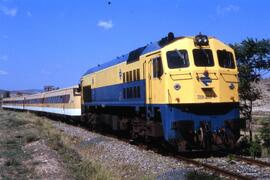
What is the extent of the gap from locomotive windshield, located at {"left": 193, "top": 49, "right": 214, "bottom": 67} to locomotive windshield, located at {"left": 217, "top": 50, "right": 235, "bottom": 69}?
1.03 feet

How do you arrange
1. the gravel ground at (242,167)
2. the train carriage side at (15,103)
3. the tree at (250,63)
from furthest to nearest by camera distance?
the train carriage side at (15,103), the tree at (250,63), the gravel ground at (242,167)

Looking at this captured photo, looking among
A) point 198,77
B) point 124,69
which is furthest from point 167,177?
point 124,69

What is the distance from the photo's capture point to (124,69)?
20953 mm

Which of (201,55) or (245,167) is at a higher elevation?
(201,55)

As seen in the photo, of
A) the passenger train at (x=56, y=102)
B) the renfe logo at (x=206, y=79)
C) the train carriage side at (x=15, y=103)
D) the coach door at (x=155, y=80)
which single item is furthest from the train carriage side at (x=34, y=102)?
the renfe logo at (x=206, y=79)

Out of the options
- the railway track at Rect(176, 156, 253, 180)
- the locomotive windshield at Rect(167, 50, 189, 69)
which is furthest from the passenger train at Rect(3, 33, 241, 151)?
the railway track at Rect(176, 156, 253, 180)

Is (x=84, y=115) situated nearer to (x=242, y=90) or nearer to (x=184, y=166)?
(x=242, y=90)

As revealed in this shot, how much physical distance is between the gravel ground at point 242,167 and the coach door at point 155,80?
8.13 feet

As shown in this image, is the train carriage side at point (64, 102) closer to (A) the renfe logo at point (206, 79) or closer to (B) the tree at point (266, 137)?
(B) the tree at point (266, 137)

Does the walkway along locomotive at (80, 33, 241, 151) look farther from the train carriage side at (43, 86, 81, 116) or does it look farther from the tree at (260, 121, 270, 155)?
the train carriage side at (43, 86, 81, 116)

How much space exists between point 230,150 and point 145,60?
4.06 metres

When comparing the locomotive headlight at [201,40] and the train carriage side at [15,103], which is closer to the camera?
the locomotive headlight at [201,40]

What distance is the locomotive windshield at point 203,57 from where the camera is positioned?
1598cm

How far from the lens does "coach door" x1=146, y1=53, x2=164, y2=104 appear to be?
16.1 metres
